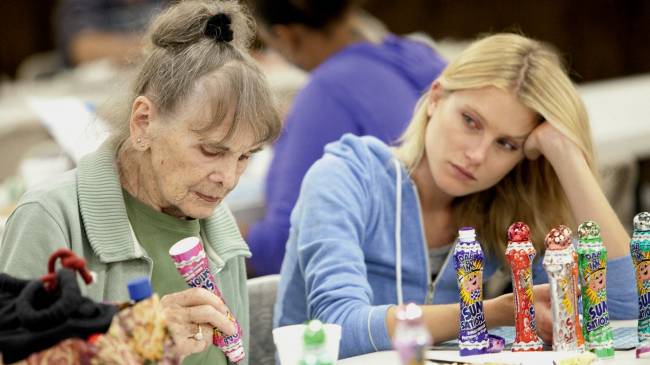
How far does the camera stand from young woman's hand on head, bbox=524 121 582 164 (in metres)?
2.33

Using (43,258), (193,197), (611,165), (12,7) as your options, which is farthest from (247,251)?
(12,7)

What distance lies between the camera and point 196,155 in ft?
6.34

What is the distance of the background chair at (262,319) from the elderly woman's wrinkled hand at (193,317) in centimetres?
65

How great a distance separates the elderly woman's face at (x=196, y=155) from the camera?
75.7 inches

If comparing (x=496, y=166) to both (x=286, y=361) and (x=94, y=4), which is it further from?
(x=94, y=4)

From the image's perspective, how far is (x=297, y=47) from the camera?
11.8 feet

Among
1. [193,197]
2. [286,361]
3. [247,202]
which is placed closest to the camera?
[286,361]

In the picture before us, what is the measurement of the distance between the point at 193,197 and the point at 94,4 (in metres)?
5.00

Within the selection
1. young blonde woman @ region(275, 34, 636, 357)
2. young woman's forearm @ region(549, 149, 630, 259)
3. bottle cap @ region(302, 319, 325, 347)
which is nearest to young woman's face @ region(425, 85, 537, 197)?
young blonde woman @ region(275, 34, 636, 357)

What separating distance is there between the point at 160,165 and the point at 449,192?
28.4 inches

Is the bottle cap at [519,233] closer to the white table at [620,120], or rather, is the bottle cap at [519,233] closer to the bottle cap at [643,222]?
the bottle cap at [643,222]

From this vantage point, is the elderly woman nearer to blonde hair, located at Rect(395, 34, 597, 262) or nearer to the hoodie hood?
blonde hair, located at Rect(395, 34, 597, 262)

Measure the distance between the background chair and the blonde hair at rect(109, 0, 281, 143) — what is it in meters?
0.50

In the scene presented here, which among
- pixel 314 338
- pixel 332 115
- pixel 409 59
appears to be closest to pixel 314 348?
pixel 314 338
